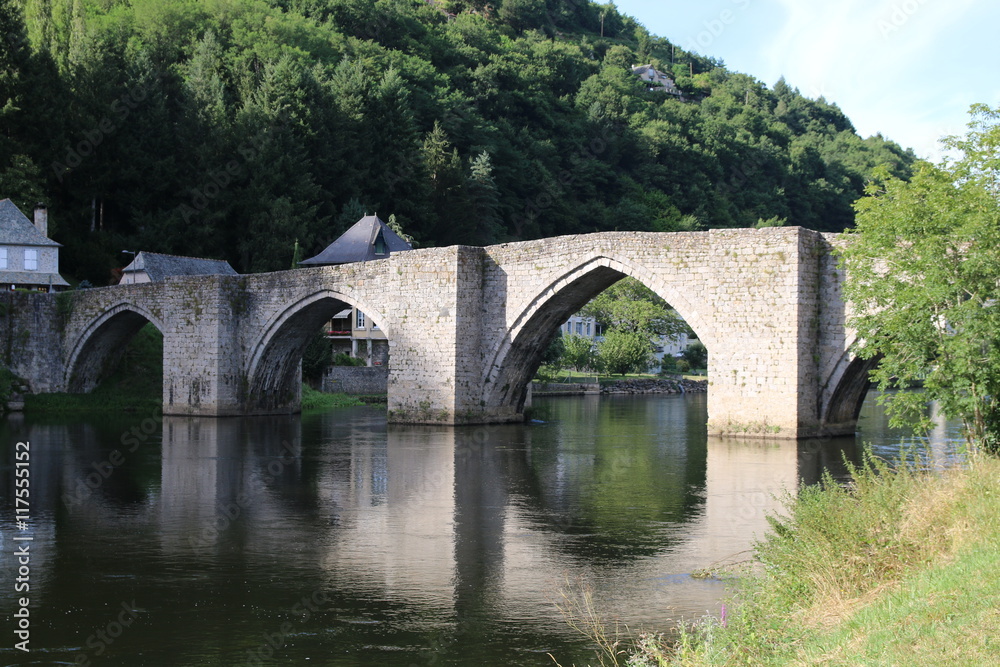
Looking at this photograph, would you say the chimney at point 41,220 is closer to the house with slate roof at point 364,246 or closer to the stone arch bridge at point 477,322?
the stone arch bridge at point 477,322

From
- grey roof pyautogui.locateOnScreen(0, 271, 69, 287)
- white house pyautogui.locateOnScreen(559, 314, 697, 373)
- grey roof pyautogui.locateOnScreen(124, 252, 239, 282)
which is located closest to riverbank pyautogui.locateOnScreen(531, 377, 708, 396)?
white house pyautogui.locateOnScreen(559, 314, 697, 373)

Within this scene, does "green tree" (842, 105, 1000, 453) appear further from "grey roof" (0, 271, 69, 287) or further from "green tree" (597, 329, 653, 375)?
"green tree" (597, 329, 653, 375)

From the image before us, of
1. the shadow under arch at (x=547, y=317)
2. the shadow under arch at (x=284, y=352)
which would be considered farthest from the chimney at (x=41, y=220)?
the shadow under arch at (x=547, y=317)

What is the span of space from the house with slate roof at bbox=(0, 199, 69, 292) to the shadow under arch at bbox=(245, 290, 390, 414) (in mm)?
10924

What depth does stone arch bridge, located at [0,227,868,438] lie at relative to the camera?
19.1m

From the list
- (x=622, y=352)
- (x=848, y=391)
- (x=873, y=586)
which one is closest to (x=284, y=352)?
(x=848, y=391)

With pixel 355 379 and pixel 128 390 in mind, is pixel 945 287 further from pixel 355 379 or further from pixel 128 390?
pixel 355 379

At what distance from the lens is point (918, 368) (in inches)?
488

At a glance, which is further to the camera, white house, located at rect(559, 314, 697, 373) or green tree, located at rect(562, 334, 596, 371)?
white house, located at rect(559, 314, 697, 373)

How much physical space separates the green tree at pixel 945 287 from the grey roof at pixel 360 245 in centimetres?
2437

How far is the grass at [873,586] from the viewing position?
15.5ft

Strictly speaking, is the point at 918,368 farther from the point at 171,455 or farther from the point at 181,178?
the point at 181,178

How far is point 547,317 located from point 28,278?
20.1m

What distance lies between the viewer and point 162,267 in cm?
3653
